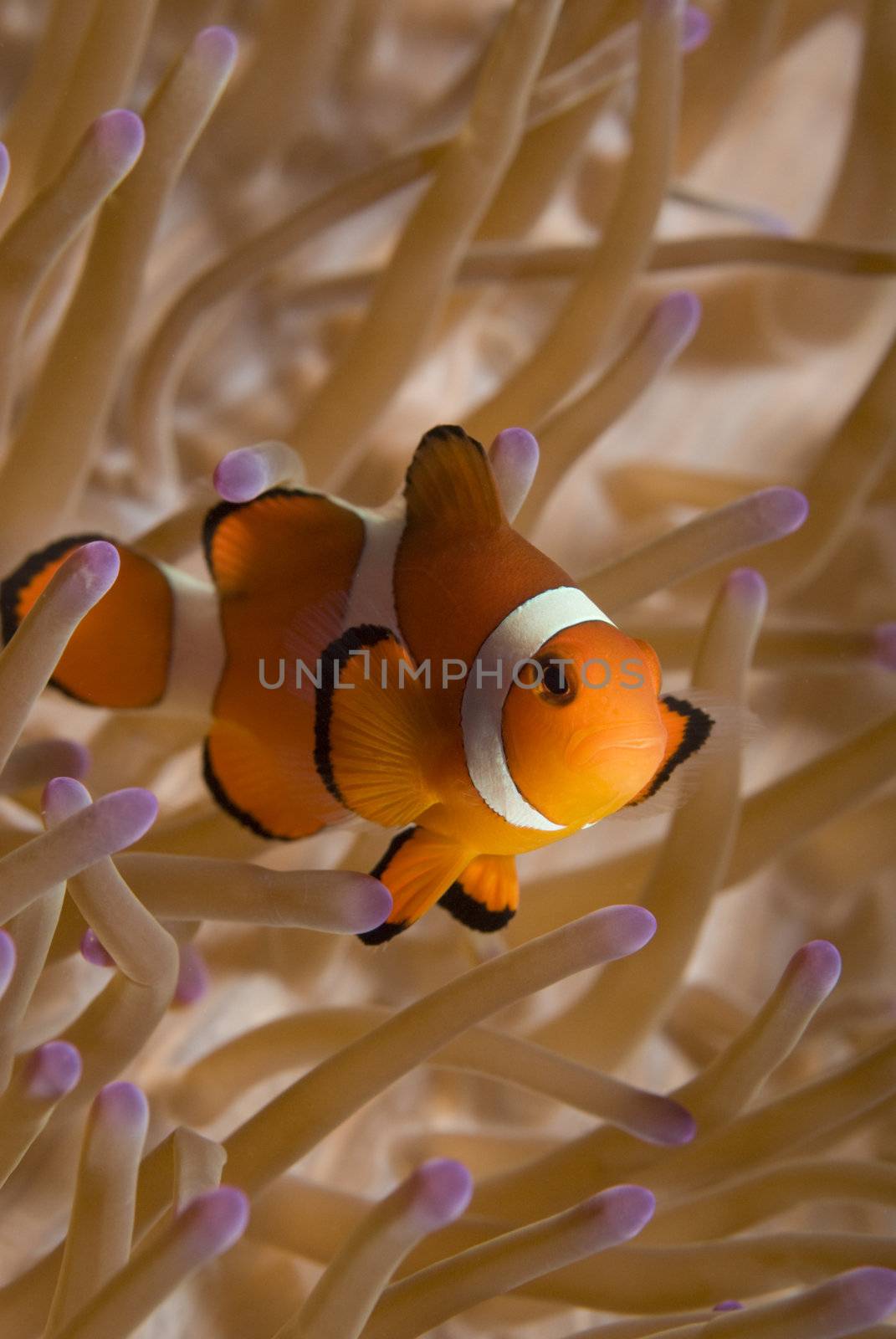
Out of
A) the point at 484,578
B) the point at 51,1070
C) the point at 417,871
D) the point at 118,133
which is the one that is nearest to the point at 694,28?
the point at 118,133

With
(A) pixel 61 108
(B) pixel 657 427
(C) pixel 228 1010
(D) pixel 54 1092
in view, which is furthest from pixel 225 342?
(D) pixel 54 1092

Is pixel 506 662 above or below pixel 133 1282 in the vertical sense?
above

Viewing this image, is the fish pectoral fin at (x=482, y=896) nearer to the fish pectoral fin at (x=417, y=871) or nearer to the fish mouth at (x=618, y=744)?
the fish pectoral fin at (x=417, y=871)

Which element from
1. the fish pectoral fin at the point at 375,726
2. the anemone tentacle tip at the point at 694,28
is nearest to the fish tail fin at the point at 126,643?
the fish pectoral fin at the point at 375,726

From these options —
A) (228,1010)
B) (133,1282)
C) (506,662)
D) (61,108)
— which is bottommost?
(228,1010)

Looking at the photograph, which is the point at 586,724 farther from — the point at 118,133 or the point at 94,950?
the point at 118,133

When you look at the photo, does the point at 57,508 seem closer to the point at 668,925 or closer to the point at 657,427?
the point at 668,925

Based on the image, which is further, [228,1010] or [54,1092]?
[228,1010]

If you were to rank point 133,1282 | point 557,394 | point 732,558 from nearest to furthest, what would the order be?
point 133,1282 < point 557,394 < point 732,558
